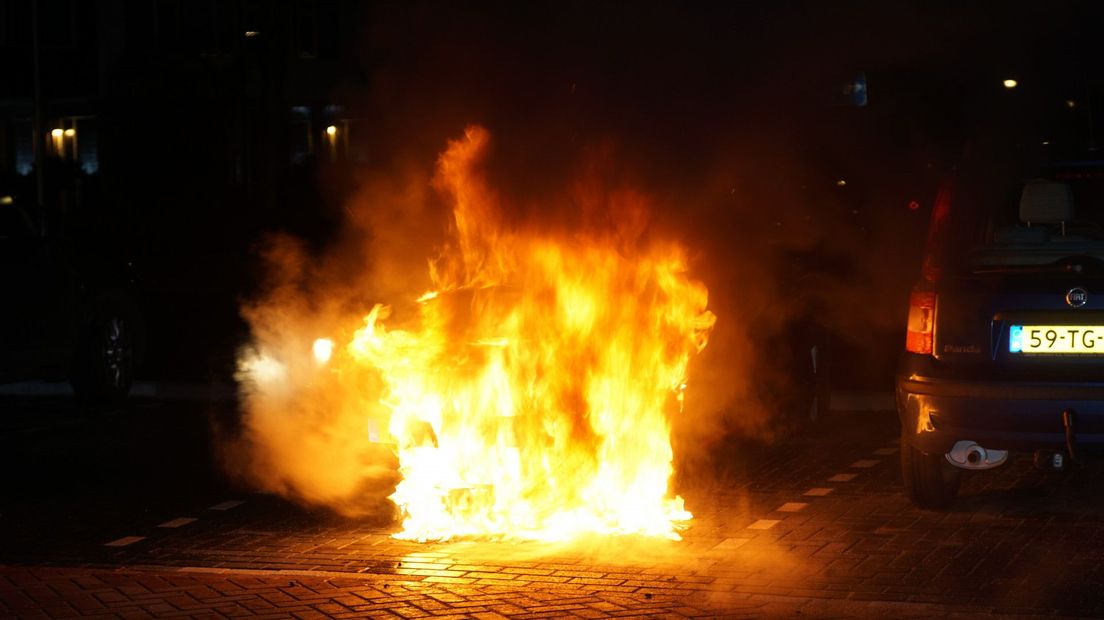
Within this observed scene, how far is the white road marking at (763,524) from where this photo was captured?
→ 336 inches

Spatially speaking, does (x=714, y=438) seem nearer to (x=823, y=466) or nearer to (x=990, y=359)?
(x=823, y=466)

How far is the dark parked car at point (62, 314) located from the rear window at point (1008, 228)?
824 cm

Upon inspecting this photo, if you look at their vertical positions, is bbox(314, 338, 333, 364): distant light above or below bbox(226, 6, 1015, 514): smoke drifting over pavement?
below

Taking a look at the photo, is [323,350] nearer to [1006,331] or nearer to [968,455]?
[968,455]

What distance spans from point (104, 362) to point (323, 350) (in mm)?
3222

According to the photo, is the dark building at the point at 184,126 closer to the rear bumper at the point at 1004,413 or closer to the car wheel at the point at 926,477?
the car wheel at the point at 926,477

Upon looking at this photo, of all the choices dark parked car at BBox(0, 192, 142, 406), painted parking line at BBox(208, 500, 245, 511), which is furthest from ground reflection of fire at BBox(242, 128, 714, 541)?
dark parked car at BBox(0, 192, 142, 406)

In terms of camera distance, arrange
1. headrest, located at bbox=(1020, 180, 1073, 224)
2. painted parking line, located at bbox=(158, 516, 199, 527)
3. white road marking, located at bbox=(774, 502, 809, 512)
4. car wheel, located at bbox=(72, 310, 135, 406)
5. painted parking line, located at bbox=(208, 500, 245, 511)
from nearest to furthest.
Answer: headrest, located at bbox=(1020, 180, 1073, 224) → painted parking line, located at bbox=(158, 516, 199, 527) → white road marking, located at bbox=(774, 502, 809, 512) → painted parking line, located at bbox=(208, 500, 245, 511) → car wheel, located at bbox=(72, 310, 135, 406)

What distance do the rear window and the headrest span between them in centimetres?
11

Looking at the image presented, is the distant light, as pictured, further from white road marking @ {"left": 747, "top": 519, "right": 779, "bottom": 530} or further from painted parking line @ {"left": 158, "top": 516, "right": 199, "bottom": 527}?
white road marking @ {"left": 747, "top": 519, "right": 779, "bottom": 530}

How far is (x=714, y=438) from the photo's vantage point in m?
12.0

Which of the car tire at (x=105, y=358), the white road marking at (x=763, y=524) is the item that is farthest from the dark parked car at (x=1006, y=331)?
the car tire at (x=105, y=358)

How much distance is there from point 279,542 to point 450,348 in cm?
137

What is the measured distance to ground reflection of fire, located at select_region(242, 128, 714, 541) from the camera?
28.2 ft
